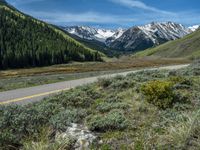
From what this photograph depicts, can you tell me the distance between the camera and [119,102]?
1038 cm

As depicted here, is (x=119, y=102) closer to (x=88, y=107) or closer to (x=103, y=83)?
(x=88, y=107)

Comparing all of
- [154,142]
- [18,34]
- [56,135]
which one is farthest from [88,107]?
[18,34]

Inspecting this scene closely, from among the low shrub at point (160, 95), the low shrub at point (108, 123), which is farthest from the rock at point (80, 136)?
the low shrub at point (160, 95)

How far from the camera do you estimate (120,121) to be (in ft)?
26.5

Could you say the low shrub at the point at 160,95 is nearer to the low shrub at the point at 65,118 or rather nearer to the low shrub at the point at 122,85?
the low shrub at the point at 65,118

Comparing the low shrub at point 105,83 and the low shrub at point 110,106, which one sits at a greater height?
the low shrub at point 105,83

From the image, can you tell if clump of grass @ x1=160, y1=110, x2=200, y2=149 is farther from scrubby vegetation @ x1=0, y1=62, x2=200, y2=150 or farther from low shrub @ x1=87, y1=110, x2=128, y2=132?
low shrub @ x1=87, y1=110, x2=128, y2=132

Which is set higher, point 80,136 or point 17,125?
point 17,125

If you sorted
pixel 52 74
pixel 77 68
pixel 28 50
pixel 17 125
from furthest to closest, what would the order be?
pixel 28 50, pixel 77 68, pixel 52 74, pixel 17 125

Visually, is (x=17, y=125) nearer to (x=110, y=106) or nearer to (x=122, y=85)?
(x=110, y=106)

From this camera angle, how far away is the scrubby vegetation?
666 centimetres

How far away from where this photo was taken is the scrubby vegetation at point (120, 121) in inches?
262

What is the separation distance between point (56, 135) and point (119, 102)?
356cm

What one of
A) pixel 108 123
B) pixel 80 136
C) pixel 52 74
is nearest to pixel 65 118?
pixel 108 123
